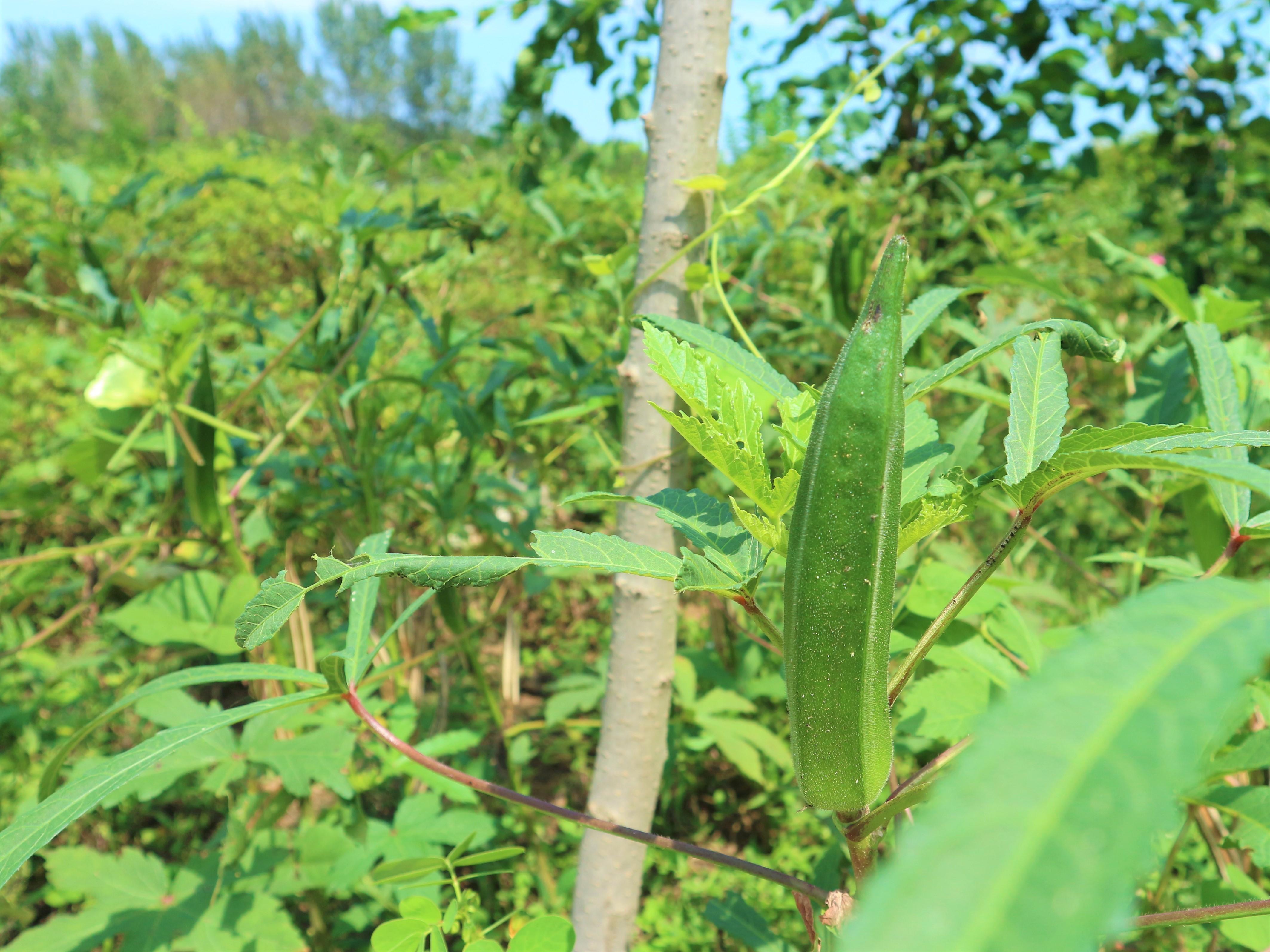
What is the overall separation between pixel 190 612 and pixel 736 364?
1090mm

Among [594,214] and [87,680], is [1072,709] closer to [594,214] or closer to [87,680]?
[87,680]

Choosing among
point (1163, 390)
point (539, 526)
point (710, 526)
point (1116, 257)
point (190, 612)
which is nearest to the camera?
point (710, 526)

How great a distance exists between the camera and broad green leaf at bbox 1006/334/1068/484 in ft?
1.46

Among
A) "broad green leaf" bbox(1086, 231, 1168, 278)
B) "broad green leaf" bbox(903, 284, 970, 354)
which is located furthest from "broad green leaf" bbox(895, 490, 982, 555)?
"broad green leaf" bbox(1086, 231, 1168, 278)

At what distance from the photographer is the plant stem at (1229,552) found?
0.56 m

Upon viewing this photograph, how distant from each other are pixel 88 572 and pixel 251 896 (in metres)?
0.86

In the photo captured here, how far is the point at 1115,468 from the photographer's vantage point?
1.30 ft

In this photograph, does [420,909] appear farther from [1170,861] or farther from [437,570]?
[1170,861]

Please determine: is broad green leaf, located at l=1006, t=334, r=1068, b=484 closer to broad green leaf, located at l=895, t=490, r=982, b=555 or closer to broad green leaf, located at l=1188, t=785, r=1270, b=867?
broad green leaf, located at l=895, t=490, r=982, b=555

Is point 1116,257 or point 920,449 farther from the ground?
point 1116,257

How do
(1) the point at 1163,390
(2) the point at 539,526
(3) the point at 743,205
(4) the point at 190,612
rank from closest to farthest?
(3) the point at 743,205 → (1) the point at 1163,390 → (4) the point at 190,612 → (2) the point at 539,526

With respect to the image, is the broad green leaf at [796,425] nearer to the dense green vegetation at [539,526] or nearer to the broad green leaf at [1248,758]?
the dense green vegetation at [539,526]

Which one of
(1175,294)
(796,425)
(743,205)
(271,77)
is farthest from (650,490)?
(271,77)

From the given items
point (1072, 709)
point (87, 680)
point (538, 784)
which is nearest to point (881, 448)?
point (1072, 709)
